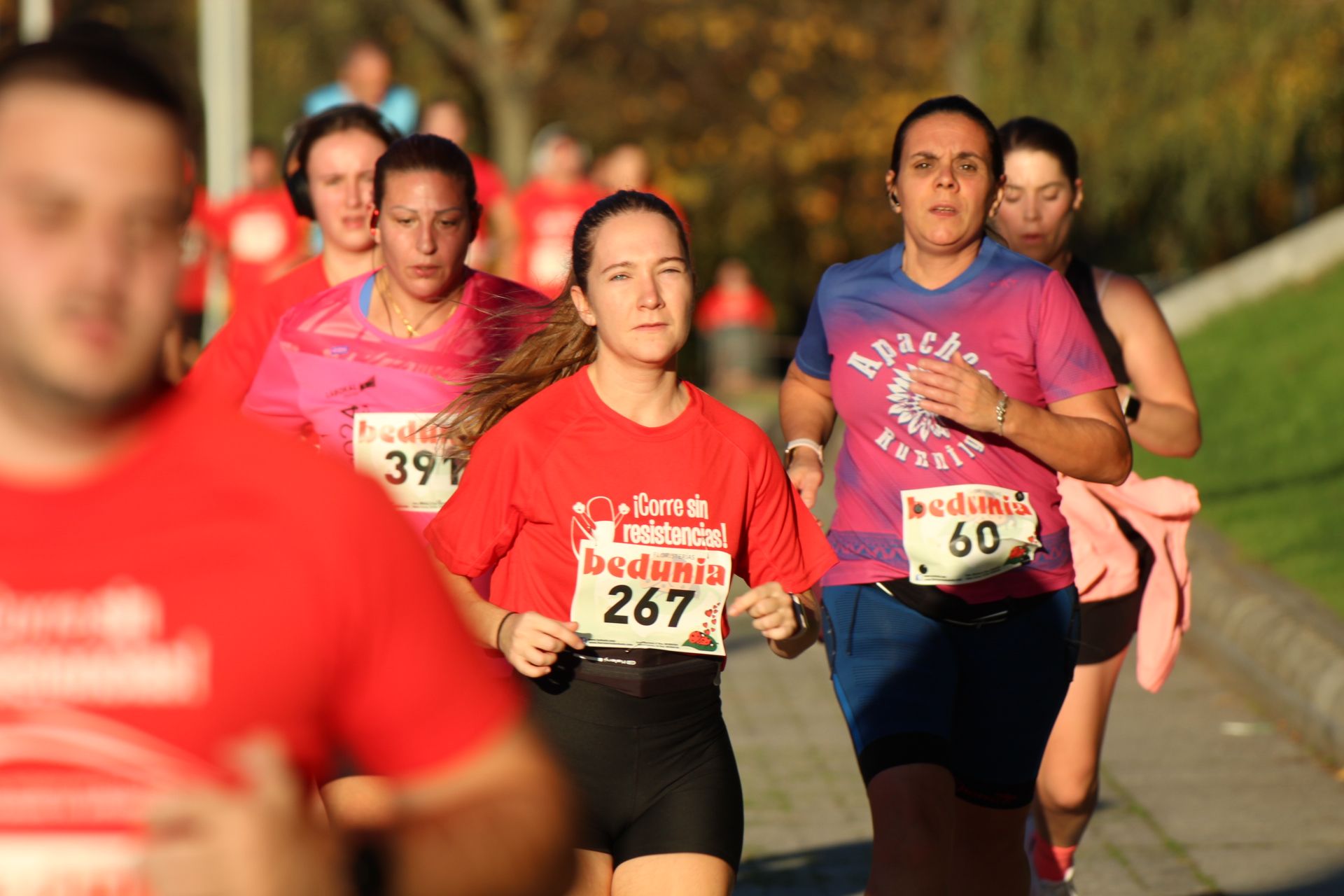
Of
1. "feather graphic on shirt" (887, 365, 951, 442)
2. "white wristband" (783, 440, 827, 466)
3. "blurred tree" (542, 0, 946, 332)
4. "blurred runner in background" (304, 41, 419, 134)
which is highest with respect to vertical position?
"blurred tree" (542, 0, 946, 332)

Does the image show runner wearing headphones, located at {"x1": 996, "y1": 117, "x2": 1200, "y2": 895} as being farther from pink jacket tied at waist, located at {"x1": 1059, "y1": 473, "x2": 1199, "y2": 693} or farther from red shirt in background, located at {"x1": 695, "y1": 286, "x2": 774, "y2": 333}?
red shirt in background, located at {"x1": 695, "y1": 286, "x2": 774, "y2": 333}

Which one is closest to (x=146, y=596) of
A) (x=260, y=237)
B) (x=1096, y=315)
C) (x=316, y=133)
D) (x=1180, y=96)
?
(x=1096, y=315)

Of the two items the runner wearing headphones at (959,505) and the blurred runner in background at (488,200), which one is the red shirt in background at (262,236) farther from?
the runner wearing headphones at (959,505)

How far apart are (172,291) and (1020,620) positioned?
115 inches

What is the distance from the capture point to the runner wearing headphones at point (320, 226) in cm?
496

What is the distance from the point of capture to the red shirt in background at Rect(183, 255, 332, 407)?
4930mm

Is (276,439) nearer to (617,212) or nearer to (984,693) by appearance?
(617,212)

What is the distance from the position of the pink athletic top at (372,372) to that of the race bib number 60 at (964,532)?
3.43ft

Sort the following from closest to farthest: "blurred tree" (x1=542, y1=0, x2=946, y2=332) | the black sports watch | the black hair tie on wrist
Answer: the black hair tie on wrist < the black sports watch < "blurred tree" (x1=542, y1=0, x2=946, y2=332)

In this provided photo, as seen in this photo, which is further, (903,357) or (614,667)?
(903,357)

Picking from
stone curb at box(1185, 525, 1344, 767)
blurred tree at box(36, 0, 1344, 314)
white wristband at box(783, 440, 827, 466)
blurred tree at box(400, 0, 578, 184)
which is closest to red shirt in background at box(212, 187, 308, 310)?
stone curb at box(1185, 525, 1344, 767)

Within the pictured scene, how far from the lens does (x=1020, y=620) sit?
4293 mm

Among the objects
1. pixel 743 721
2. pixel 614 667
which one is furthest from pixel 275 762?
pixel 743 721

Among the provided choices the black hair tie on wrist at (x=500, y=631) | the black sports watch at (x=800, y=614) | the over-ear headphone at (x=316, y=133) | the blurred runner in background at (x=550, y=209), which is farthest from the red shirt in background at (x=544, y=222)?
the black hair tie on wrist at (x=500, y=631)
